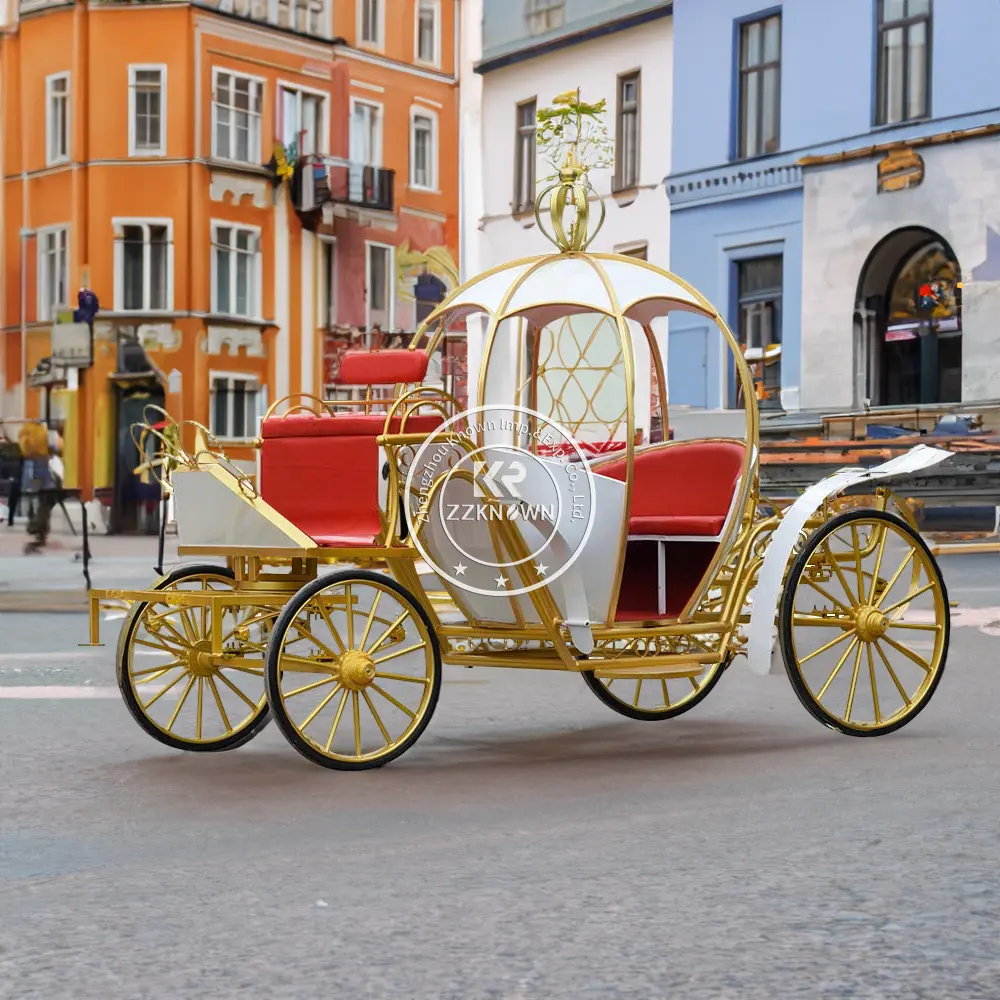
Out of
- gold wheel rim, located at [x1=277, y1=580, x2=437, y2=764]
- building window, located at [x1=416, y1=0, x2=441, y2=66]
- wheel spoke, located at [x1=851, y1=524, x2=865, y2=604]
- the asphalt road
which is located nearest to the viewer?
the asphalt road

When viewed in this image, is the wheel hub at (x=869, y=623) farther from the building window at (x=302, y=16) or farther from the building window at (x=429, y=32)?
the building window at (x=302, y=16)

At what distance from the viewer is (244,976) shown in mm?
3779

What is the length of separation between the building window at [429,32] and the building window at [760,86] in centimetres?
735

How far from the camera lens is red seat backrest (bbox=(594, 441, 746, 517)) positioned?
757 centimetres

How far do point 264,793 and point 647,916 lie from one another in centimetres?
204

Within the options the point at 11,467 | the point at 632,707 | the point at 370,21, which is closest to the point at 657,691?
the point at 632,707

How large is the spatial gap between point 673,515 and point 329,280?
20401 mm

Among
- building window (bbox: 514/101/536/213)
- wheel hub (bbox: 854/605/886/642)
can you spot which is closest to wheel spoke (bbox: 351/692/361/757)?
wheel hub (bbox: 854/605/886/642)

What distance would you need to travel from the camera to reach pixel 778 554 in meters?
6.91

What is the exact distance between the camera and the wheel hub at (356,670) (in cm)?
621

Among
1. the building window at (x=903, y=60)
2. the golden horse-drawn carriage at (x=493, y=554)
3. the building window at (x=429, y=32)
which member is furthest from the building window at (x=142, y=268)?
the golden horse-drawn carriage at (x=493, y=554)

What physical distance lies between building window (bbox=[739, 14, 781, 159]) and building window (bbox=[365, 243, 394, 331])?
26.9 ft

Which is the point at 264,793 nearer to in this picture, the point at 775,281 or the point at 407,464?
the point at 407,464

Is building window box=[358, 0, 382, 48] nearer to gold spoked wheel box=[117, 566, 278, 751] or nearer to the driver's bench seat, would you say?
the driver's bench seat
